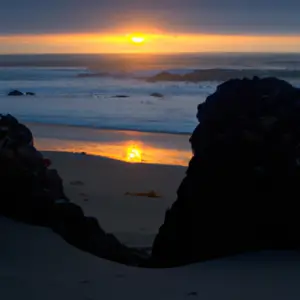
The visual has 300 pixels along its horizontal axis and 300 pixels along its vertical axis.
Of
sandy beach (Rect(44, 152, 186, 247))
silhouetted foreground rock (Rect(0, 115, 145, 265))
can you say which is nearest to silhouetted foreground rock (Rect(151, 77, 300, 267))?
silhouetted foreground rock (Rect(0, 115, 145, 265))

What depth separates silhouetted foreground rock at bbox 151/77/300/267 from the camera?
12.6 feet

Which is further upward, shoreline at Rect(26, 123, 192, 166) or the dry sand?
shoreline at Rect(26, 123, 192, 166)

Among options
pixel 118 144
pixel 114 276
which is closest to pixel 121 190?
pixel 114 276

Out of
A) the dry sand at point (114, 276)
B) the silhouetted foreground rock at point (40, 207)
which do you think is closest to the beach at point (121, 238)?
the dry sand at point (114, 276)

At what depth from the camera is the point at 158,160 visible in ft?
37.5

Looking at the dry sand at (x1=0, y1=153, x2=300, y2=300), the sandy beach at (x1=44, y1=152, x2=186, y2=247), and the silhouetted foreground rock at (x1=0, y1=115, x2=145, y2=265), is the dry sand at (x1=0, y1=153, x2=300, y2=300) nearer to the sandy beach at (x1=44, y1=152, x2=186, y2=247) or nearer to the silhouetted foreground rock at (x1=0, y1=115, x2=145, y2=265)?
the silhouetted foreground rock at (x1=0, y1=115, x2=145, y2=265)

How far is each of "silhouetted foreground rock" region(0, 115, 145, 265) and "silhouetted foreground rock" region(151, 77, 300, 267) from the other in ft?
1.08

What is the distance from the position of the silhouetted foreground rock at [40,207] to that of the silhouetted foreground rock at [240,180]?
329 mm

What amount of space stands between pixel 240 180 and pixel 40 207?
126 cm

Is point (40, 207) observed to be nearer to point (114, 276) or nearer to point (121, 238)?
point (114, 276)

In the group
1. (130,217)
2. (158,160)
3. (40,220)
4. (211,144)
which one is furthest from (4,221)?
(158,160)

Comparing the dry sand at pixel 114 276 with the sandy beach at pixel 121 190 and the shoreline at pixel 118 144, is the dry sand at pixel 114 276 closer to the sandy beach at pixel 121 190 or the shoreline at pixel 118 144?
the sandy beach at pixel 121 190

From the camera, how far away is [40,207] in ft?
13.8

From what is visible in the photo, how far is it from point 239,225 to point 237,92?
0.86 metres
